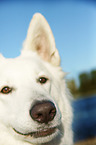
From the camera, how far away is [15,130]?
2.41 meters

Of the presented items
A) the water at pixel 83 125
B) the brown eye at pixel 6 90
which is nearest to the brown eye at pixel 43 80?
the brown eye at pixel 6 90

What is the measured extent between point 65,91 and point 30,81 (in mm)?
903

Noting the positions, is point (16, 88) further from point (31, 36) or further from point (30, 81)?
point (31, 36)

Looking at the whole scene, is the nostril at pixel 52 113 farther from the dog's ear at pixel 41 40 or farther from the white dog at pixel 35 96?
the dog's ear at pixel 41 40

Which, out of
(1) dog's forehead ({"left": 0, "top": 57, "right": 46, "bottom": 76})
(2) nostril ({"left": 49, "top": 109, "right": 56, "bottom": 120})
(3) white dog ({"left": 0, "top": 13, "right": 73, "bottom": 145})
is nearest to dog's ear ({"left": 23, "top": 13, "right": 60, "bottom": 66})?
(3) white dog ({"left": 0, "top": 13, "right": 73, "bottom": 145})

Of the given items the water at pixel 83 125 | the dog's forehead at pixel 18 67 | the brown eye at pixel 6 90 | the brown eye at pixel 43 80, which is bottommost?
the water at pixel 83 125

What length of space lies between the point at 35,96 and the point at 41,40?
4.68ft

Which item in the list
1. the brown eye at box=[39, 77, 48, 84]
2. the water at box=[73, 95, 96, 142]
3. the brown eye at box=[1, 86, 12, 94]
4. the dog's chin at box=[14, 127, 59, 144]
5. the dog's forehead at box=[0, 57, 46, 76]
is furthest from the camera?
the water at box=[73, 95, 96, 142]

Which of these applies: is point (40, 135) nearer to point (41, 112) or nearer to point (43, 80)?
point (41, 112)

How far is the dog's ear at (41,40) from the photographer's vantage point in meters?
3.14

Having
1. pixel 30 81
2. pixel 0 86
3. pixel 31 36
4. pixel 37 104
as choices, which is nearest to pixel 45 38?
pixel 31 36

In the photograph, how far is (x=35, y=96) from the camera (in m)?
2.38

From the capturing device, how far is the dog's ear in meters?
3.14

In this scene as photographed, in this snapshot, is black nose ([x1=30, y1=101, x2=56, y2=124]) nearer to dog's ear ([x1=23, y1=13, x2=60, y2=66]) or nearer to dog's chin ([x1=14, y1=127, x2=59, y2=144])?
dog's chin ([x1=14, y1=127, x2=59, y2=144])
